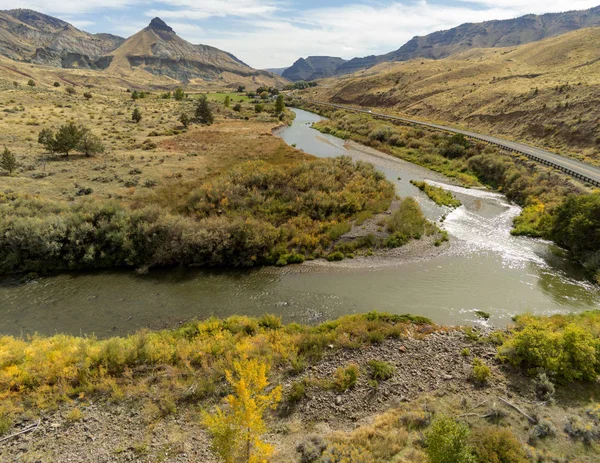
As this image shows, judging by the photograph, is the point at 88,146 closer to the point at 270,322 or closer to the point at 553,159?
the point at 270,322

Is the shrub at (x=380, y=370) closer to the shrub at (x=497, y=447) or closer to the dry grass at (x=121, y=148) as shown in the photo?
the shrub at (x=497, y=447)

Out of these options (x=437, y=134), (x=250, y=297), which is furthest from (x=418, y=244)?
(x=437, y=134)

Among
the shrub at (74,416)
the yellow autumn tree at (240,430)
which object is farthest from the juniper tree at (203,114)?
the yellow autumn tree at (240,430)

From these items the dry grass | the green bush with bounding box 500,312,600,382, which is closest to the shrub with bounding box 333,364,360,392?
the green bush with bounding box 500,312,600,382

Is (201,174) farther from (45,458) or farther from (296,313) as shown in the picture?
(45,458)

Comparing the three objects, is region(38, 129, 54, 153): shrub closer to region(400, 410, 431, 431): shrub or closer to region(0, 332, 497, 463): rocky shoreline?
region(0, 332, 497, 463): rocky shoreline
